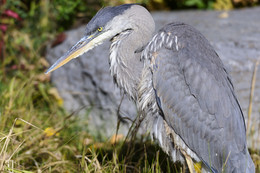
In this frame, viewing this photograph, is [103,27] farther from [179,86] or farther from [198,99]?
[198,99]

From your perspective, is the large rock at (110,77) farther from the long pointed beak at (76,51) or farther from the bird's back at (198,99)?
the long pointed beak at (76,51)

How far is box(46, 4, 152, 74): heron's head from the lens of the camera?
3059 millimetres

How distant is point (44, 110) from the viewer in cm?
474

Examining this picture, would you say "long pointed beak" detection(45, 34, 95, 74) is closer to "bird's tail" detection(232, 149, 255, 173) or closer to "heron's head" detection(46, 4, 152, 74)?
"heron's head" detection(46, 4, 152, 74)

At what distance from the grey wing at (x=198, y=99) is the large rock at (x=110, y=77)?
90 cm

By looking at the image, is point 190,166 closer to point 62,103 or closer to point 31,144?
point 31,144

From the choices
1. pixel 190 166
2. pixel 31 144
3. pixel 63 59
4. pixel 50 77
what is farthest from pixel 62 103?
pixel 190 166

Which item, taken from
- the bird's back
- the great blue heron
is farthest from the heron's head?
the bird's back

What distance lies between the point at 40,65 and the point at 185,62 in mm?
2771

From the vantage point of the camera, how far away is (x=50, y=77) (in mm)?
5098

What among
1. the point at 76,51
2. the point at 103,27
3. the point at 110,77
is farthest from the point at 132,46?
the point at 110,77

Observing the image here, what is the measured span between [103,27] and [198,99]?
89cm

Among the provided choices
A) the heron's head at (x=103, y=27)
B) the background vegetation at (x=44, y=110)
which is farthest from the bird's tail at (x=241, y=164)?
the heron's head at (x=103, y=27)

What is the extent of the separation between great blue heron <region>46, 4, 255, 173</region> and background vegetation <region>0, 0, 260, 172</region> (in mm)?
276
